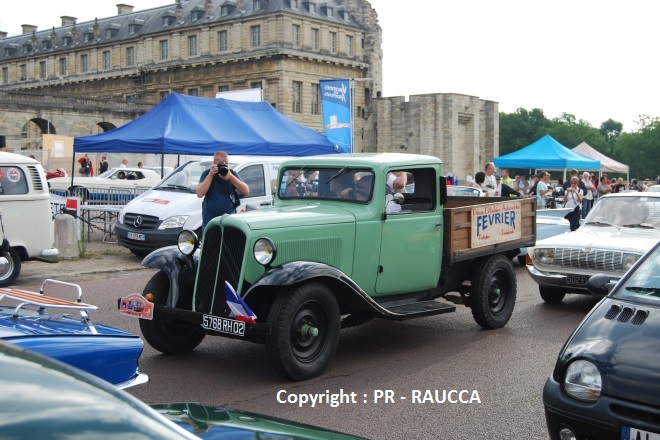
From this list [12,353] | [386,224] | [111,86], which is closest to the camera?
[12,353]

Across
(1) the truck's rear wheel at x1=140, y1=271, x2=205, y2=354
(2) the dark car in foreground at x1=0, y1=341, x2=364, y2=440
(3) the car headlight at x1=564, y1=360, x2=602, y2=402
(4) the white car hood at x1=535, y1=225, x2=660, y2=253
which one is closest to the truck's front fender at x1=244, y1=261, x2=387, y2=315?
(1) the truck's rear wheel at x1=140, y1=271, x2=205, y2=354

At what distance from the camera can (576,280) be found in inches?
395

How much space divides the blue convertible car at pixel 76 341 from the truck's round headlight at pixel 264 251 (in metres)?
2.03

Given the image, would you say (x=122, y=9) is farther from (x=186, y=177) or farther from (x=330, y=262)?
(x=330, y=262)

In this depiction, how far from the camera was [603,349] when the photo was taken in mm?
4309

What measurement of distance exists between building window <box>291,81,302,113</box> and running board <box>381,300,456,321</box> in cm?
6559

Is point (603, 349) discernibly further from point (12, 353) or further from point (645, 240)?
point (645, 240)

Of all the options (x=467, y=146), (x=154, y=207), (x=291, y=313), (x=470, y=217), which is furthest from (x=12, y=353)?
(x=467, y=146)

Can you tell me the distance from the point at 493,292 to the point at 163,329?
384cm

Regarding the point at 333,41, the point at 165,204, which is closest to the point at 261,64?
the point at 333,41

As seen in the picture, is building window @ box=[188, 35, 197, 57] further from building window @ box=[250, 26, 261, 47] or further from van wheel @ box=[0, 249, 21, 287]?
van wheel @ box=[0, 249, 21, 287]

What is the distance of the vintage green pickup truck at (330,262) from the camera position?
Answer: 260 inches

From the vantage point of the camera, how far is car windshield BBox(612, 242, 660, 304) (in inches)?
192

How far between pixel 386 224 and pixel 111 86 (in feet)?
255
